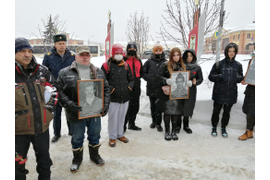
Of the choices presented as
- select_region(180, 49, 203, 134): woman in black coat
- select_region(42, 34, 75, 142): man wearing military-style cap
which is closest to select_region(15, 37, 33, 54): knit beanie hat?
select_region(42, 34, 75, 142): man wearing military-style cap

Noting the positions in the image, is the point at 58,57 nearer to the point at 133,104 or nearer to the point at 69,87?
the point at 69,87

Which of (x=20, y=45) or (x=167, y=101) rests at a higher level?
(x=20, y=45)

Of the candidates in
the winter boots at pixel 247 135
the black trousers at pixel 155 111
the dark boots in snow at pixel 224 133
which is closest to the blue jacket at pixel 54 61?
the black trousers at pixel 155 111

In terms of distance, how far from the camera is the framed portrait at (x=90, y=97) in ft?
9.38

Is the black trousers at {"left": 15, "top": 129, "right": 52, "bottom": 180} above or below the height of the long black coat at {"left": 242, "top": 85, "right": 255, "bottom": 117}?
→ below

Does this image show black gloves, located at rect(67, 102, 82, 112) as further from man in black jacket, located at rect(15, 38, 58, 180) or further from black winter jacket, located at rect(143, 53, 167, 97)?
black winter jacket, located at rect(143, 53, 167, 97)

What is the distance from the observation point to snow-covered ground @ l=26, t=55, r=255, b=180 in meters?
3.05

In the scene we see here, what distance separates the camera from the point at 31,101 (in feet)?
7.30

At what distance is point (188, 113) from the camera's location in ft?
15.0

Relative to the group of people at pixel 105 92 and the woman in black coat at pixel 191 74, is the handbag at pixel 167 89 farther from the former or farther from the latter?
the woman in black coat at pixel 191 74

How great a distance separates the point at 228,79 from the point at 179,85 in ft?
3.84

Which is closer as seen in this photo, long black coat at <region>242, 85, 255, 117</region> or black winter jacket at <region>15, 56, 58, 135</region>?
black winter jacket at <region>15, 56, 58, 135</region>

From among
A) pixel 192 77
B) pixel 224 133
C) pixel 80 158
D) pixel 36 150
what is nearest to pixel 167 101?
pixel 192 77
